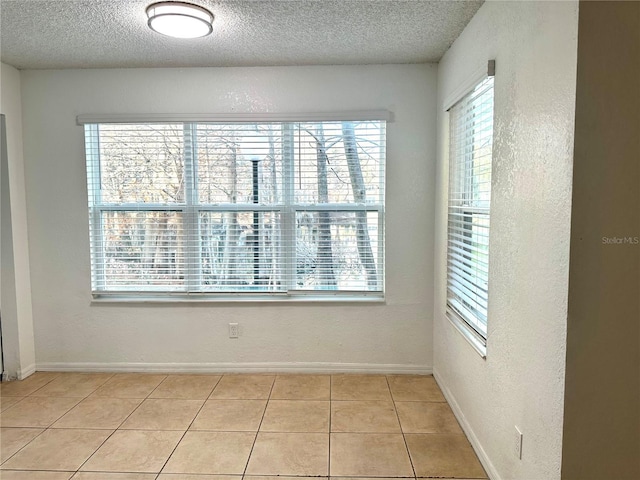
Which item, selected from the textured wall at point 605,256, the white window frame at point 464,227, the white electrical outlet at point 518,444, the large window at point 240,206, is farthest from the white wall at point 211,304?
the textured wall at point 605,256

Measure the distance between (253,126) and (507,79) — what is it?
195 centimetres

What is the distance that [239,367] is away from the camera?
135 inches

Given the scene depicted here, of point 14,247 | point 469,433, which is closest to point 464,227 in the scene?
point 469,433

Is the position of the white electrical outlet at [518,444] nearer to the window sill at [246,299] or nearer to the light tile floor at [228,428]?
the light tile floor at [228,428]

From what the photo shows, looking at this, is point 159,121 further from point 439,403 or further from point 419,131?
point 439,403

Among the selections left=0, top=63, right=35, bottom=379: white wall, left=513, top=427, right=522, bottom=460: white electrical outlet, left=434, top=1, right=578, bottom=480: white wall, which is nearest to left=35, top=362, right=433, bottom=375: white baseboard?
left=0, top=63, right=35, bottom=379: white wall

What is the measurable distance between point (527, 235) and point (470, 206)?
0.83 m

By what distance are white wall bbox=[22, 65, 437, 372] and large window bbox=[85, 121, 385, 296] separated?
132 mm

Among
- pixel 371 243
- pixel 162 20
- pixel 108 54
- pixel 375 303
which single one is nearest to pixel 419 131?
pixel 371 243

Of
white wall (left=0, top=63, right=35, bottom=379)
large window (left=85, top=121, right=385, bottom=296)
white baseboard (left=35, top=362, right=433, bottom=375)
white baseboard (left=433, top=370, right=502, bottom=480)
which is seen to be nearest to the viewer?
white baseboard (left=433, top=370, right=502, bottom=480)

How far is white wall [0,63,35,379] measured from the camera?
318cm

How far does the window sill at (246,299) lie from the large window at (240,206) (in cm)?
4

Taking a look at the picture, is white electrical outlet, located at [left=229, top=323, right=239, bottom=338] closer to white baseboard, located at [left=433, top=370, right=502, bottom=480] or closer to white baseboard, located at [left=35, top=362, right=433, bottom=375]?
white baseboard, located at [left=35, top=362, right=433, bottom=375]

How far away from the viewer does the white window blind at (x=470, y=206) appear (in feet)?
7.41
